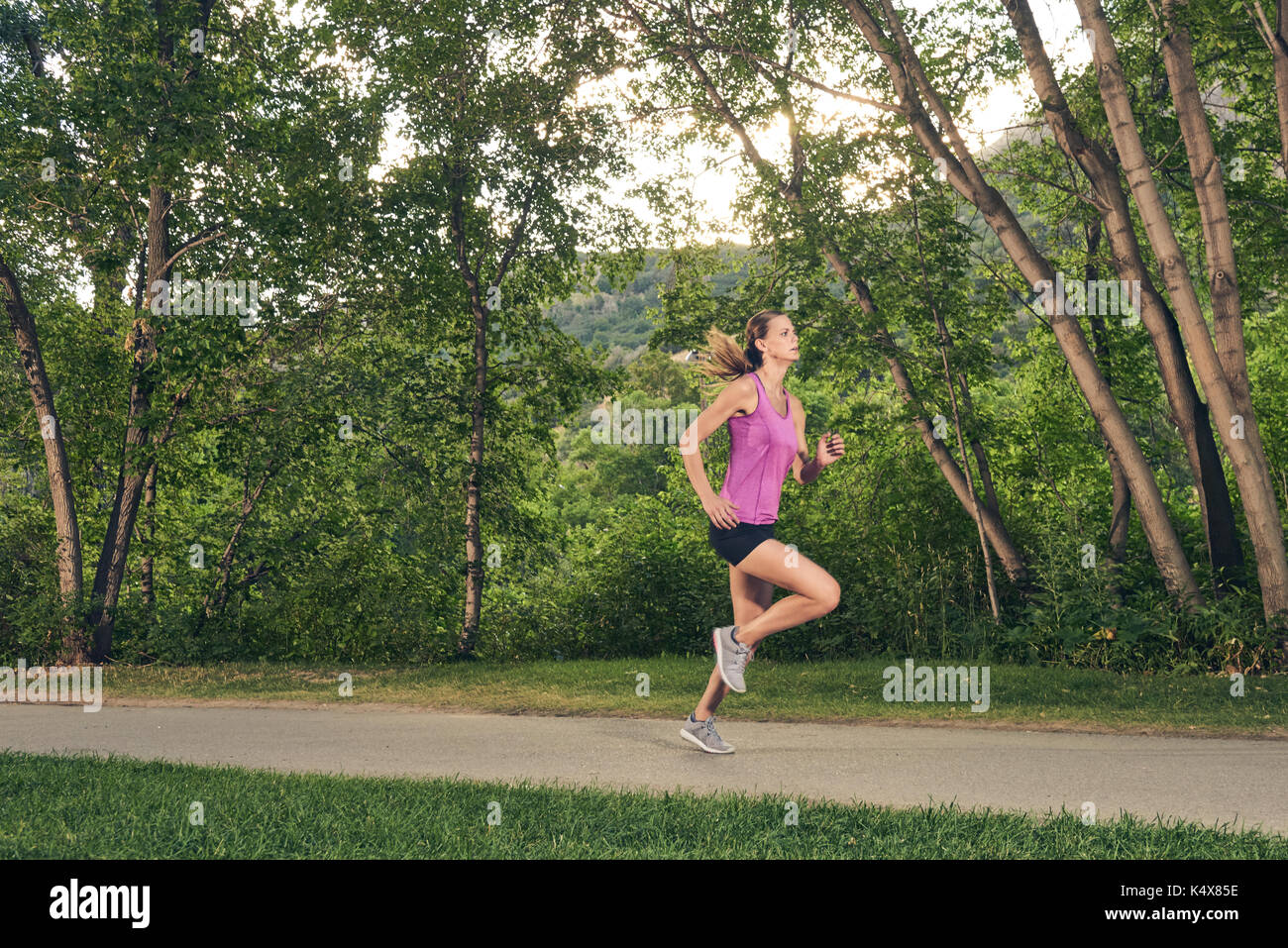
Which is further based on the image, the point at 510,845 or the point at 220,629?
the point at 220,629

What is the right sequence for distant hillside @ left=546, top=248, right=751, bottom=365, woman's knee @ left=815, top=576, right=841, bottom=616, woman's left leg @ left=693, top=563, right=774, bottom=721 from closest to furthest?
woman's knee @ left=815, top=576, right=841, bottom=616 → woman's left leg @ left=693, top=563, right=774, bottom=721 → distant hillside @ left=546, top=248, right=751, bottom=365

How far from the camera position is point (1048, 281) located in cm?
1287

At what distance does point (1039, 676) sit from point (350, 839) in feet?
27.2

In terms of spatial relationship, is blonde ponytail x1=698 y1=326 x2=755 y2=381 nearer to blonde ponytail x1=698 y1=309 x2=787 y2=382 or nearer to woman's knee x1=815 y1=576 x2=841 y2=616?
blonde ponytail x1=698 y1=309 x2=787 y2=382

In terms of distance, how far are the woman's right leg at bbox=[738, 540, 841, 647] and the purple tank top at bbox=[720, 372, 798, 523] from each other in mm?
243

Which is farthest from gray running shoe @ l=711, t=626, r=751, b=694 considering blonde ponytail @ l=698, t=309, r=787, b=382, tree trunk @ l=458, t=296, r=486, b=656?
tree trunk @ l=458, t=296, r=486, b=656

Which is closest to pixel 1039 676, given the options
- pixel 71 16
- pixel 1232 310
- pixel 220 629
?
pixel 1232 310

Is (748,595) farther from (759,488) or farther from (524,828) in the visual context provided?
(524,828)

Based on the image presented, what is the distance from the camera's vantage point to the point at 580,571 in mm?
17297

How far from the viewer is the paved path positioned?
19.0 ft

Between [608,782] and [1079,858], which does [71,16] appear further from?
[1079,858]

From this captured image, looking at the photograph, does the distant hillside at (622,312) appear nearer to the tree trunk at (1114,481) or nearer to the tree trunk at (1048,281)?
the tree trunk at (1048,281)

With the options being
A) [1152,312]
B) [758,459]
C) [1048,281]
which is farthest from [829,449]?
[1152,312]

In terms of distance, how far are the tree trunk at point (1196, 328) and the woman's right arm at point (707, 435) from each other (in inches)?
317
